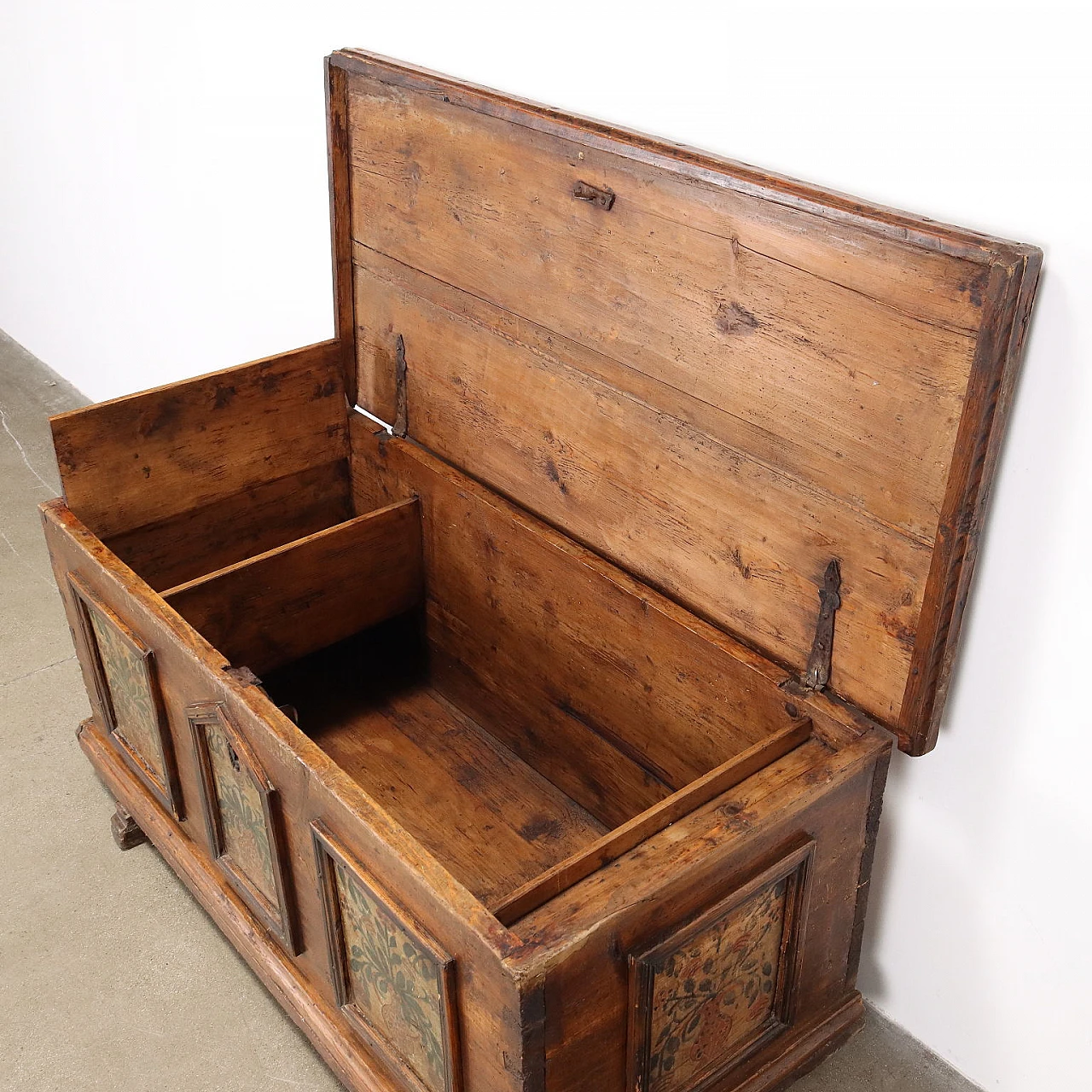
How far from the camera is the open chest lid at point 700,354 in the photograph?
1.41 m

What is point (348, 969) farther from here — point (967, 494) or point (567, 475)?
point (967, 494)

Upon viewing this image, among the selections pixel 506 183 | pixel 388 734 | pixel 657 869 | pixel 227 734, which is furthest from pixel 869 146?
pixel 388 734

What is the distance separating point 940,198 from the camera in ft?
4.64

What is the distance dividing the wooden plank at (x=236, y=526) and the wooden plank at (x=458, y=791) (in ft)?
1.22

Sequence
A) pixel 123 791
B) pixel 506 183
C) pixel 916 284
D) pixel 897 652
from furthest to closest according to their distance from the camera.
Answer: pixel 123 791, pixel 506 183, pixel 897 652, pixel 916 284

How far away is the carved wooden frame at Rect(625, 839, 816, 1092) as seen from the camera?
1.44 metres

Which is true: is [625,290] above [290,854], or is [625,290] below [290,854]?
above

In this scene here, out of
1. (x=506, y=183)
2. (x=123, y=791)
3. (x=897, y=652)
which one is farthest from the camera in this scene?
(x=123, y=791)

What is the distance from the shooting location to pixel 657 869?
1416 millimetres

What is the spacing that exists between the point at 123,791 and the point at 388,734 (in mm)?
481

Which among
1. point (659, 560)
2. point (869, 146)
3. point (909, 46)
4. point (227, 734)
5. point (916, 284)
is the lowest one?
point (227, 734)

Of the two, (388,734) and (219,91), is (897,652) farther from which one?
(219,91)

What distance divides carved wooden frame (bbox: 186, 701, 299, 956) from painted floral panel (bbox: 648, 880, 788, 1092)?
1.89 feet

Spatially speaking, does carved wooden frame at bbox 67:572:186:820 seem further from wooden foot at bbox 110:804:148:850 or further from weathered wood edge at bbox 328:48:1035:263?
weathered wood edge at bbox 328:48:1035:263
